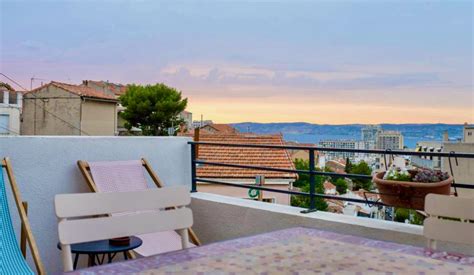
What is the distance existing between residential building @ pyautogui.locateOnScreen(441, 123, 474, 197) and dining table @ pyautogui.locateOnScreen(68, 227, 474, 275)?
4.63ft

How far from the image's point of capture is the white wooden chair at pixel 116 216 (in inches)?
71.0

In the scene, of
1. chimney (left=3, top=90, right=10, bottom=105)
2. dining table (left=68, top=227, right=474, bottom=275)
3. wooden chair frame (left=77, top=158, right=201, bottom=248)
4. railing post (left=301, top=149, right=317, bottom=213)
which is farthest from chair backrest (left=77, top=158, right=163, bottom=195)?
chimney (left=3, top=90, right=10, bottom=105)

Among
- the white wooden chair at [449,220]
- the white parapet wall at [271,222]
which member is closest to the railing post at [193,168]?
the white parapet wall at [271,222]

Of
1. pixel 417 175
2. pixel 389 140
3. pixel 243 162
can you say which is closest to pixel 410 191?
pixel 417 175

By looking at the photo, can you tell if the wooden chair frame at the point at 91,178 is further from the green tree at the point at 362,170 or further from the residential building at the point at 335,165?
the residential building at the point at 335,165

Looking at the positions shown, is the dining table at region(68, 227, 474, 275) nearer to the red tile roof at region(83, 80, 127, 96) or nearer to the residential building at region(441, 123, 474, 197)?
the residential building at region(441, 123, 474, 197)

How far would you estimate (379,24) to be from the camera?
7.12m

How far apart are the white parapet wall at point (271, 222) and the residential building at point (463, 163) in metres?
0.44

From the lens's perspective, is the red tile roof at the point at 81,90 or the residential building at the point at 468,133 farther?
the red tile roof at the point at 81,90

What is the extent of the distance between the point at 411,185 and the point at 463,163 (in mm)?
1439

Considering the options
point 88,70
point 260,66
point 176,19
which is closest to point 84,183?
point 176,19

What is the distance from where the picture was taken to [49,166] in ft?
12.1

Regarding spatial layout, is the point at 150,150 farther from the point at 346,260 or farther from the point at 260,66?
the point at 260,66

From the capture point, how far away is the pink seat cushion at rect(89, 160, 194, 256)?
3592 mm
